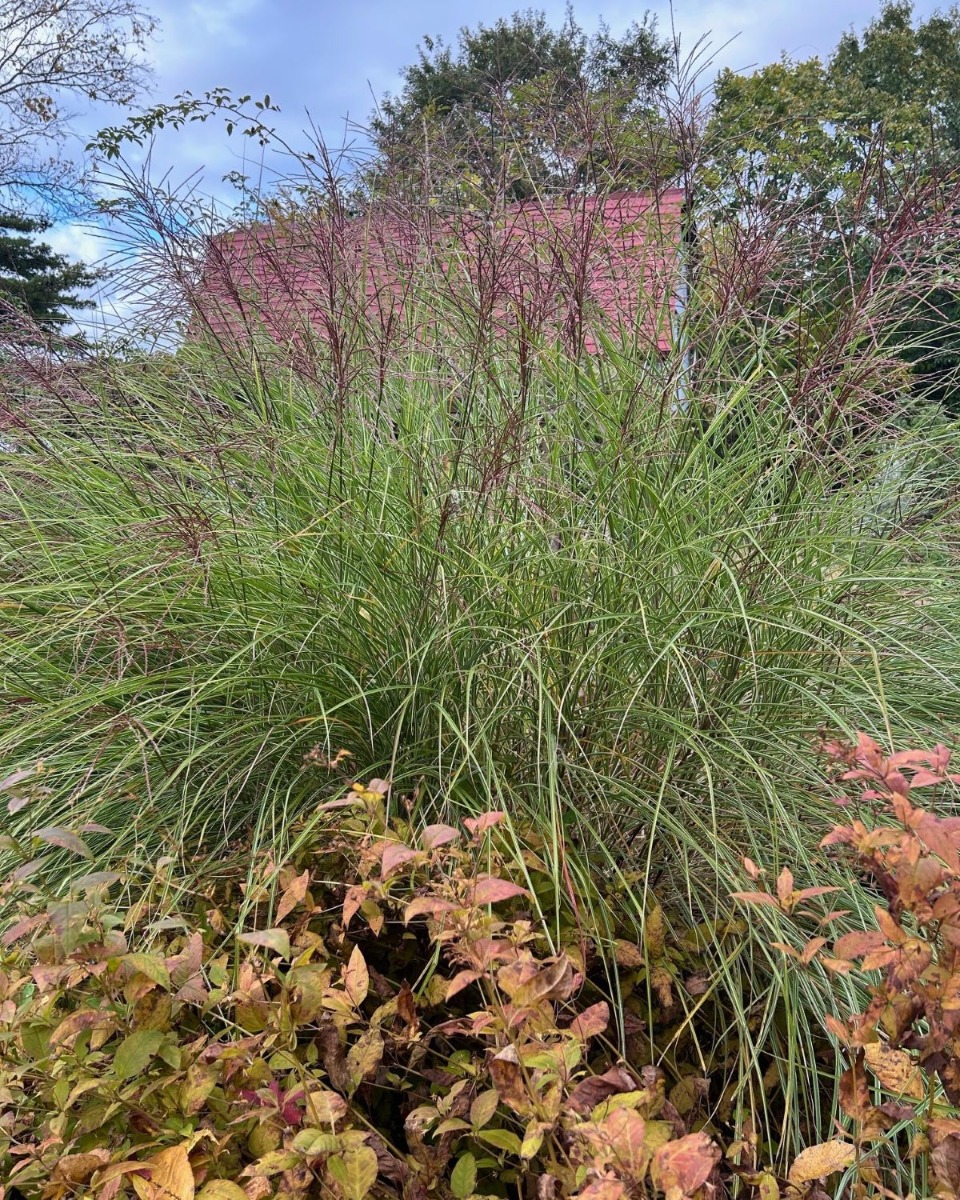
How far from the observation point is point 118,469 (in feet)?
6.72

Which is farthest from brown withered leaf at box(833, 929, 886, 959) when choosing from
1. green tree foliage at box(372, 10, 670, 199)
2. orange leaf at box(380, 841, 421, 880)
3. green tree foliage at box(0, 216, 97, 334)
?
green tree foliage at box(0, 216, 97, 334)

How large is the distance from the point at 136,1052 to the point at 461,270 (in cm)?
205

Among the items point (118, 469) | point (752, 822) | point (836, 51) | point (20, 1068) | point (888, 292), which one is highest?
point (836, 51)

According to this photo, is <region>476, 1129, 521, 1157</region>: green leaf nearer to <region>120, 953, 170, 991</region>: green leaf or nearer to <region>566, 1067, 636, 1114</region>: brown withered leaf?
<region>566, 1067, 636, 1114</region>: brown withered leaf

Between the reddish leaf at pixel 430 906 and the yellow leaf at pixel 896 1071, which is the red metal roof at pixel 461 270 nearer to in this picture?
the reddish leaf at pixel 430 906

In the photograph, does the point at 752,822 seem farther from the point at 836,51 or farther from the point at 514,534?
the point at 836,51

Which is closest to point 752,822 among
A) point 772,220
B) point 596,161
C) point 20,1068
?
point 20,1068

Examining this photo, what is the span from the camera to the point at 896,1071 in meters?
0.90

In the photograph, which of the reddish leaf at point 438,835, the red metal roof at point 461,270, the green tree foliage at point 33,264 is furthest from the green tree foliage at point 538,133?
the green tree foliage at point 33,264

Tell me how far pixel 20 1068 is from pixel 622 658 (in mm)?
1190

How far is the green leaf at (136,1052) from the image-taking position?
939 millimetres

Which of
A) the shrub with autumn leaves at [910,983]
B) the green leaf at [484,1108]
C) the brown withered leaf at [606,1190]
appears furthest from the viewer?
the green leaf at [484,1108]

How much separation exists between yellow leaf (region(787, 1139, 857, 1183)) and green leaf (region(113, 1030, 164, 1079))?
738 millimetres

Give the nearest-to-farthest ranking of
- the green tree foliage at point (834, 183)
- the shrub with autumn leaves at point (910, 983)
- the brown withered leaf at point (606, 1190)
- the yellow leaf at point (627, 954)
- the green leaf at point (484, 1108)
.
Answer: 1. the brown withered leaf at point (606, 1190)
2. the shrub with autumn leaves at point (910, 983)
3. the green leaf at point (484, 1108)
4. the yellow leaf at point (627, 954)
5. the green tree foliage at point (834, 183)
